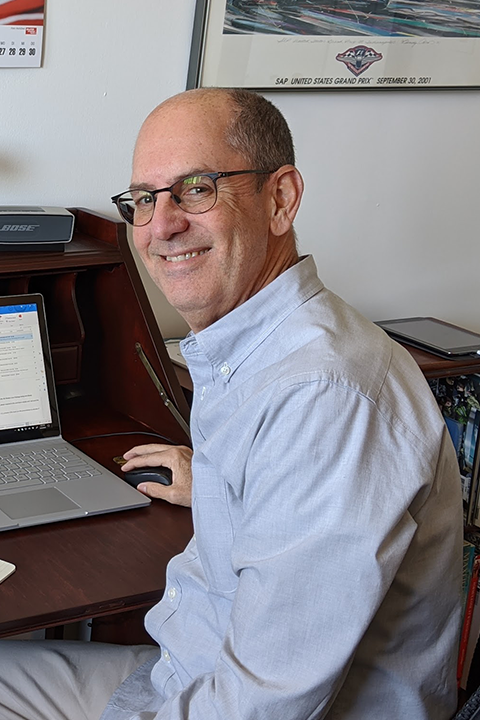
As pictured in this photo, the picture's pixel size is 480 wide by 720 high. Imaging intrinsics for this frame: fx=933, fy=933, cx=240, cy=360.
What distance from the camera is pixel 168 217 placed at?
1148 millimetres

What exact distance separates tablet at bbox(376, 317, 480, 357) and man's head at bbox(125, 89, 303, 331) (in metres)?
1.06

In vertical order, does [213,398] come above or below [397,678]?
above

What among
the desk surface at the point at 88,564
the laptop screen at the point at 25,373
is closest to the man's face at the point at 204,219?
the desk surface at the point at 88,564

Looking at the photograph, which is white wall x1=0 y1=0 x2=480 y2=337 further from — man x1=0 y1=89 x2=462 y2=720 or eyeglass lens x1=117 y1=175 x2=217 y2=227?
eyeglass lens x1=117 y1=175 x2=217 y2=227

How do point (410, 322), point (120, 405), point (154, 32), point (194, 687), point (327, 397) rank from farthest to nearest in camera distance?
point (410, 322) → point (154, 32) → point (120, 405) → point (194, 687) → point (327, 397)

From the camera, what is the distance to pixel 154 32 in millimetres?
1994

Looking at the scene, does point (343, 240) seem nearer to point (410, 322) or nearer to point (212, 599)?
point (410, 322)

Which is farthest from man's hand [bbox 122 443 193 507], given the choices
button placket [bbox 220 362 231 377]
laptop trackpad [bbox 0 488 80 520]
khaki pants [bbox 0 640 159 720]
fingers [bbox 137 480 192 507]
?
button placket [bbox 220 362 231 377]

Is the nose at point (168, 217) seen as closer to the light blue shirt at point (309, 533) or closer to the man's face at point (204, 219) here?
the man's face at point (204, 219)

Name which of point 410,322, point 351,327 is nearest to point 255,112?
point 351,327

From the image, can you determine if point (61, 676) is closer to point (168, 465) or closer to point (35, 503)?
point (35, 503)

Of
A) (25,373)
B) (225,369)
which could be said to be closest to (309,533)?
(225,369)

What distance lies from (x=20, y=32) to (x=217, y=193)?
0.92 m

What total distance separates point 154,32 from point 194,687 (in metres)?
1.42
